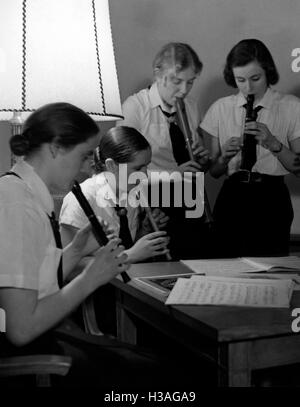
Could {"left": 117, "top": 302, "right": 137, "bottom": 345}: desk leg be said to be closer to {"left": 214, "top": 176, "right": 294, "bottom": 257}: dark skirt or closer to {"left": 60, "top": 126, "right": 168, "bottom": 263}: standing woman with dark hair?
{"left": 60, "top": 126, "right": 168, "bottom": 263}: standing woman with dark hair

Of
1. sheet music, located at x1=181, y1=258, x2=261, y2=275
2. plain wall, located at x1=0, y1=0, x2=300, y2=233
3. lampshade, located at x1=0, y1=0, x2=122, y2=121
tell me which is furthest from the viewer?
plain wall, located at x1=0, y1=0, x2=300, y2=233

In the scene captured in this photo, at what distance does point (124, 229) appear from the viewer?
5.60 feet

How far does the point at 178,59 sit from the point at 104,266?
1.21m

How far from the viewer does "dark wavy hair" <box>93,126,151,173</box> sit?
1647mm

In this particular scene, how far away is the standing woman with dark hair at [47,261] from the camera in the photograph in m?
0.76

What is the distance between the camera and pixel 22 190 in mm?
829

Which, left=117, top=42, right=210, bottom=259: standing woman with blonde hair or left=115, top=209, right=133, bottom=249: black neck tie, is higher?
left=117, top=42, right=210, bottom=259: standing woman with blonde hair

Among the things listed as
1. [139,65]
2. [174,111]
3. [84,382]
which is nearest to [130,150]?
[174,111]

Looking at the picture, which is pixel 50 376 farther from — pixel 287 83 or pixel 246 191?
pixel 287 83

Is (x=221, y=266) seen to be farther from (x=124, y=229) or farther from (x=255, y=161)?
(x=255, y=161)

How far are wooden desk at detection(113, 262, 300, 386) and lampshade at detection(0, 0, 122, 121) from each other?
40 centimetres

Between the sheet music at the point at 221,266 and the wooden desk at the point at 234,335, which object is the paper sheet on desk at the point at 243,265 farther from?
the wooden desk at the point at 234,335

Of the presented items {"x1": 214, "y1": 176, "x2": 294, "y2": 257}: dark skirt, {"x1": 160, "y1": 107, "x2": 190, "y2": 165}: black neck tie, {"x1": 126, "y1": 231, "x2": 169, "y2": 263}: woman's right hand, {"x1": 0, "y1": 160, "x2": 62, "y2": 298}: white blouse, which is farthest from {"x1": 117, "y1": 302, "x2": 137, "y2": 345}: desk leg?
{"x1": 160, "y1": 107, "x2": 190, "y2": 165}: black neck tie

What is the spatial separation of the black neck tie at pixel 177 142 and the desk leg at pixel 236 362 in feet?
3.60
